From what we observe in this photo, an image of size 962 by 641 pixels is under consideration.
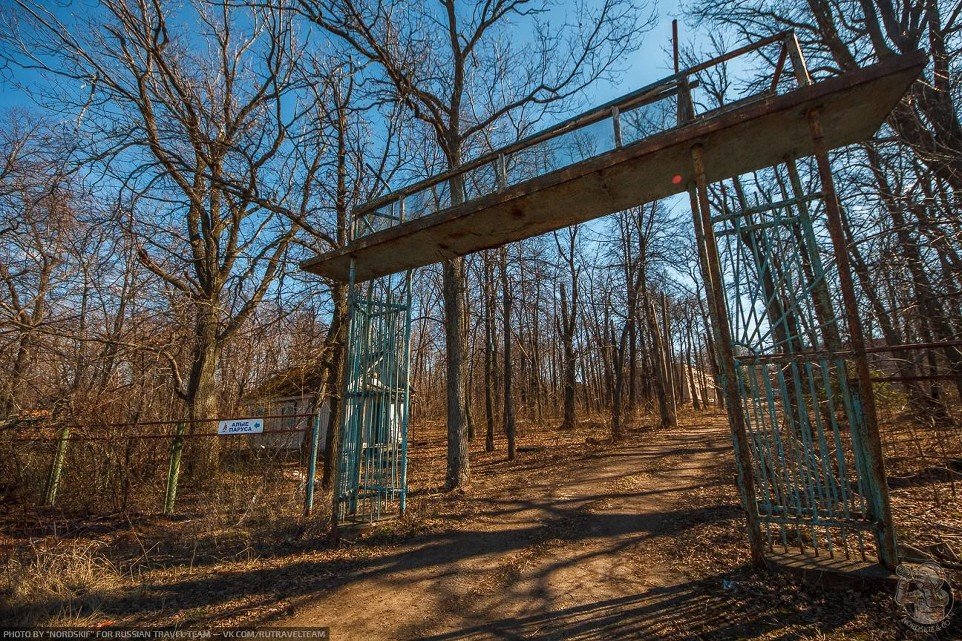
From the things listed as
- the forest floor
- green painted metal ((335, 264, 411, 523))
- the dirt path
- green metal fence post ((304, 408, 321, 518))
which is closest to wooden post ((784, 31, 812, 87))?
the forest floor

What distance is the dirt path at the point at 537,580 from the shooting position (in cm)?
344

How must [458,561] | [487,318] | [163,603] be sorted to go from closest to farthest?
[163,603], [458,561], [487,318]

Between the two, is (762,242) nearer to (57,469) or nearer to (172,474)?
(172,474)

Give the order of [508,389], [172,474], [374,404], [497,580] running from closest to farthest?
[497,580] < [374,404] < [172,474] < [508,389]

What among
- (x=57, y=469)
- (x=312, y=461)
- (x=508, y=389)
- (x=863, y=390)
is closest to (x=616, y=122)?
(x=863, y=390)

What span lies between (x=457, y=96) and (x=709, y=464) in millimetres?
Result: 10439

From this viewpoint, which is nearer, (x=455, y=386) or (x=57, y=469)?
(x=57, y=469)

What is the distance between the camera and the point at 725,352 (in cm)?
393

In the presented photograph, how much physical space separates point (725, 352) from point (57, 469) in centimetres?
1192

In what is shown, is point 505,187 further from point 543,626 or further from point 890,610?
point 890,610

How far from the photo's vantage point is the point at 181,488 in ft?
29.1

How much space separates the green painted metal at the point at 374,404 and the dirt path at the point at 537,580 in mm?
1329

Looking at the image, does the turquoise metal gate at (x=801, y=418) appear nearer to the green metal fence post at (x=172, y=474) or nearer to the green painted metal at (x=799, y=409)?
the green painted metal at (x=799, y=409)

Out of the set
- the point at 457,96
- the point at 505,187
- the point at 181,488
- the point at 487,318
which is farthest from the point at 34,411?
the point at 487,318
